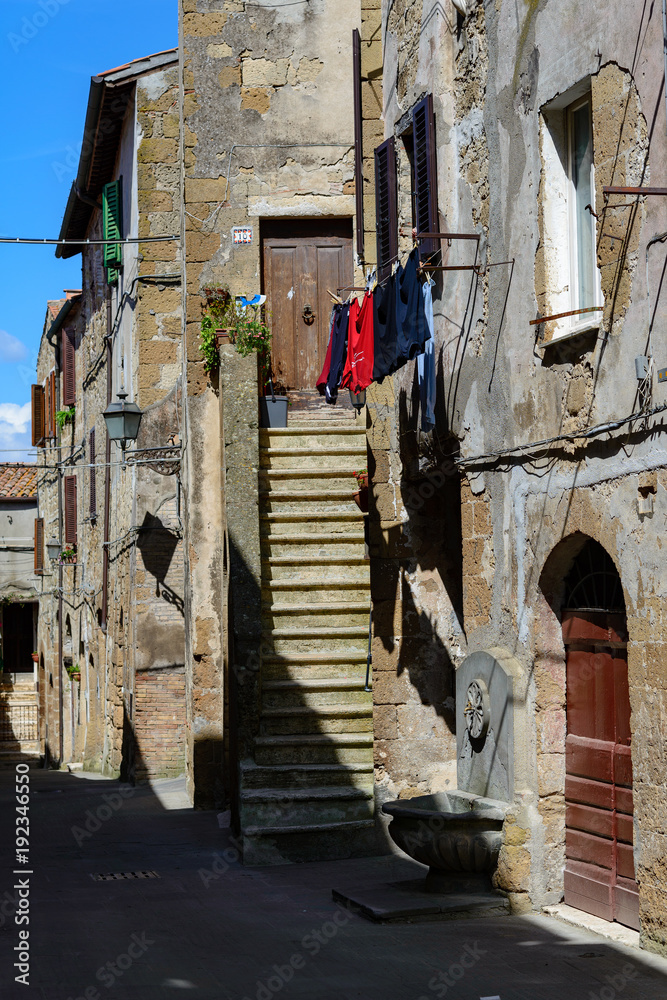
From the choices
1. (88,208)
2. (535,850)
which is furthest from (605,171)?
(88,208)

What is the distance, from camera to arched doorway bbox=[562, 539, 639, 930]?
7121 mm

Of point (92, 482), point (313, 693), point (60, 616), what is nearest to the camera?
point (313, 693)

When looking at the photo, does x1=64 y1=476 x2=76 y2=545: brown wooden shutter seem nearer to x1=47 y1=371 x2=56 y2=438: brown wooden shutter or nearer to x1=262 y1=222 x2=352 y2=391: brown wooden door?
x1=47 y1=371 x2=56 y2=438: brown wooden shutter

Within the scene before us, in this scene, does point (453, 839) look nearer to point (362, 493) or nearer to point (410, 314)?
point (410, 314)

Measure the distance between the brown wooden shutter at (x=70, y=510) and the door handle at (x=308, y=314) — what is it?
10052mm

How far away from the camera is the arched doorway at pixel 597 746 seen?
7121 mm

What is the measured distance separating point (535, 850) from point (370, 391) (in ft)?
17.3

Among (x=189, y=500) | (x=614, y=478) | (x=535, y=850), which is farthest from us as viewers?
(x=189, y=500)

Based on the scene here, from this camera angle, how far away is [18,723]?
2927cm

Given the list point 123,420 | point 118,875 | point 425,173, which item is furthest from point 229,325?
point 118,875

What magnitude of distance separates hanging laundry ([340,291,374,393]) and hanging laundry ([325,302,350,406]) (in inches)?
7.9

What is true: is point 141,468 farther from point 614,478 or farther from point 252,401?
point 614,478

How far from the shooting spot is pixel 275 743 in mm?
9945

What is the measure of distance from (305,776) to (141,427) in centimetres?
664
